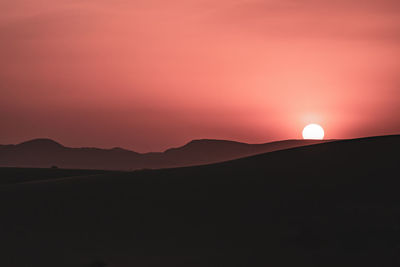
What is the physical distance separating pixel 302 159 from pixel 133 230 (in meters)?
9.03

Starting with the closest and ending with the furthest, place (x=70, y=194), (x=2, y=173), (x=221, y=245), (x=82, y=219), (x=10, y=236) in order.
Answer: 1. (x=221, y=245)
2. (x=10, y=236)
3. (x=82, y=219)
4. (x=70, y=194)
5. (x=2, y=173)

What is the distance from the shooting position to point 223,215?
17.4 meters

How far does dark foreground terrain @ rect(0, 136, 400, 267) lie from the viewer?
14.1 meters

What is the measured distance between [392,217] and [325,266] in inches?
143

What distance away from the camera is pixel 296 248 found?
46.6 feet

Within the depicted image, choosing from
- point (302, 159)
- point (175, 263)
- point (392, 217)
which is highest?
point (302, 159)

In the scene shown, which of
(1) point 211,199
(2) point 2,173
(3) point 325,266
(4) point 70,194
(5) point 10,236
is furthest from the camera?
(2) point 2,173

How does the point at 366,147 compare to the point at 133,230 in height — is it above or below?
above

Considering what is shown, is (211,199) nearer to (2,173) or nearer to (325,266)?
(325,266)

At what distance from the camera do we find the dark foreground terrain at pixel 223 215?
1413 centimetres

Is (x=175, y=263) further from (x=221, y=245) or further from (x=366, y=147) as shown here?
(x=366, y=147)

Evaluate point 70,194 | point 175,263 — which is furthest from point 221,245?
point 70,194

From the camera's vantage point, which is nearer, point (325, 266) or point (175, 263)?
point (325, 266)

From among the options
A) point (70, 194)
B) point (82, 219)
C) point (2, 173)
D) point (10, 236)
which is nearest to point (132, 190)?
point (70, 194)
